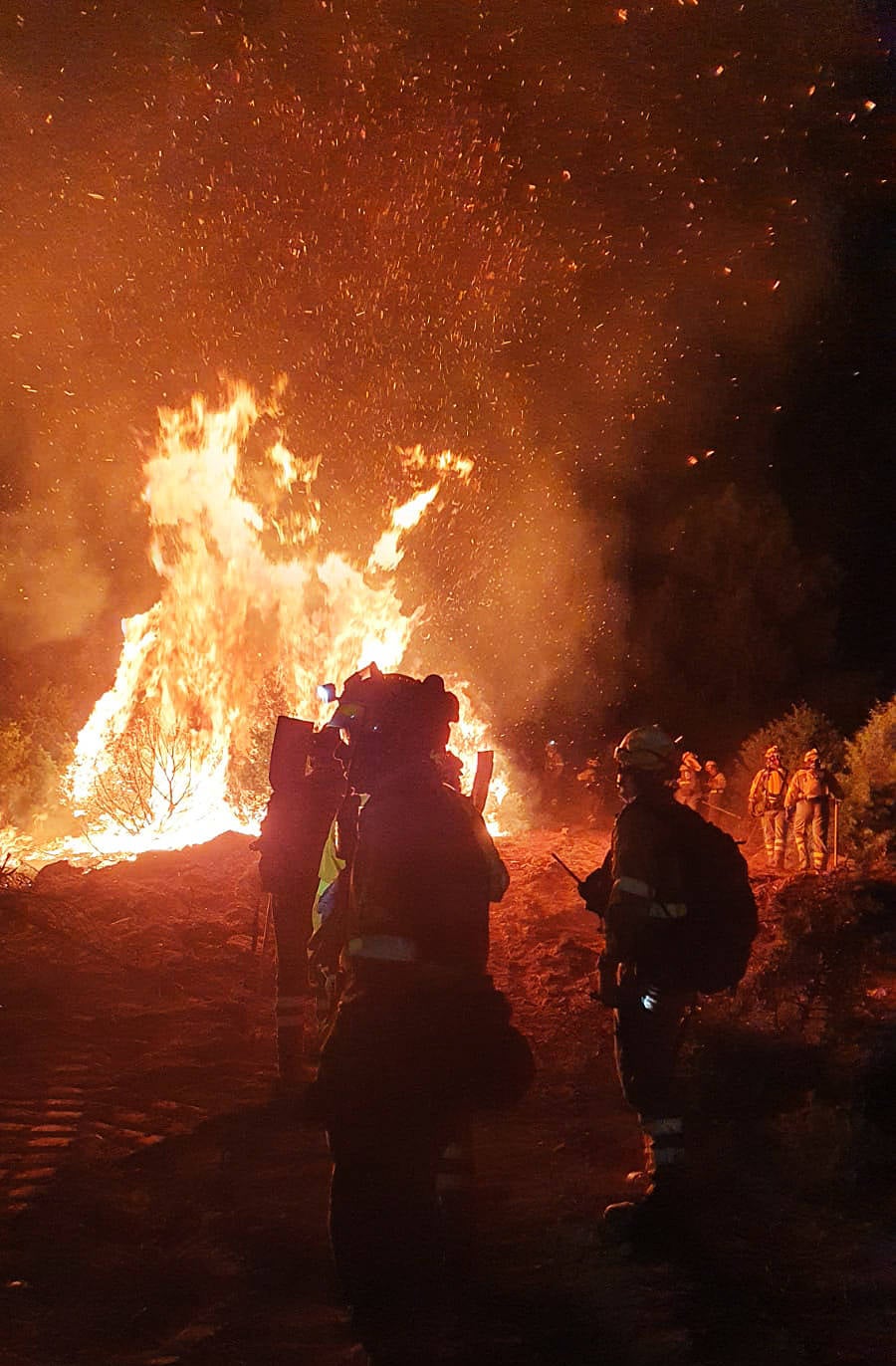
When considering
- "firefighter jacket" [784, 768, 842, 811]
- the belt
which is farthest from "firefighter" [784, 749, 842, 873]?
the belt

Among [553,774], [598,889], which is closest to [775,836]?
[553,774]

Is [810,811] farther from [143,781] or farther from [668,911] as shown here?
[668,911]

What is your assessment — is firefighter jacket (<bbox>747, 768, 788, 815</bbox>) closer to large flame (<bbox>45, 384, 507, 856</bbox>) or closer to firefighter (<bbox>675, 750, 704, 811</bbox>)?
firefighter (<bbox>675, 750, 704, 811</bbox>)

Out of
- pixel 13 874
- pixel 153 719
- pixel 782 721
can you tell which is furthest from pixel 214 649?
pixel 782 721

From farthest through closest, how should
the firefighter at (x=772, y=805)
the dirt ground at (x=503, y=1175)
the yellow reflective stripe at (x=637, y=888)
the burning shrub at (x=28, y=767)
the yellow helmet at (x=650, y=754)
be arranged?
the burning shrub at (x=28, y=767) → the firefighter at (x=772, y=805) → the yellow helmet at (x=650, y=754) → the yellow reflective stripe at (x=637, y=888) → the dirt ground at (x=503, y=1175)

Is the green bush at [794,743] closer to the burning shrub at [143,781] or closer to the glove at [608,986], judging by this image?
the burning shrub at [143,781]

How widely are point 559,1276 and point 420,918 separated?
1748mm

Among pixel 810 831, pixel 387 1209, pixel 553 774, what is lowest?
pixel 387 1209

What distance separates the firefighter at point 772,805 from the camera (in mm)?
14953

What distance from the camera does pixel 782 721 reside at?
18.4 meters

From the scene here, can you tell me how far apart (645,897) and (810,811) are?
10830 mm

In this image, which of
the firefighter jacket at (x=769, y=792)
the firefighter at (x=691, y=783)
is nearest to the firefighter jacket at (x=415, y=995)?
the firefighter jacket at (x=769, y=792)

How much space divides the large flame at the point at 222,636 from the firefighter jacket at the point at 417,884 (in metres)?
13.1

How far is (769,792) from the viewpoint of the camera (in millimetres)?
15086
